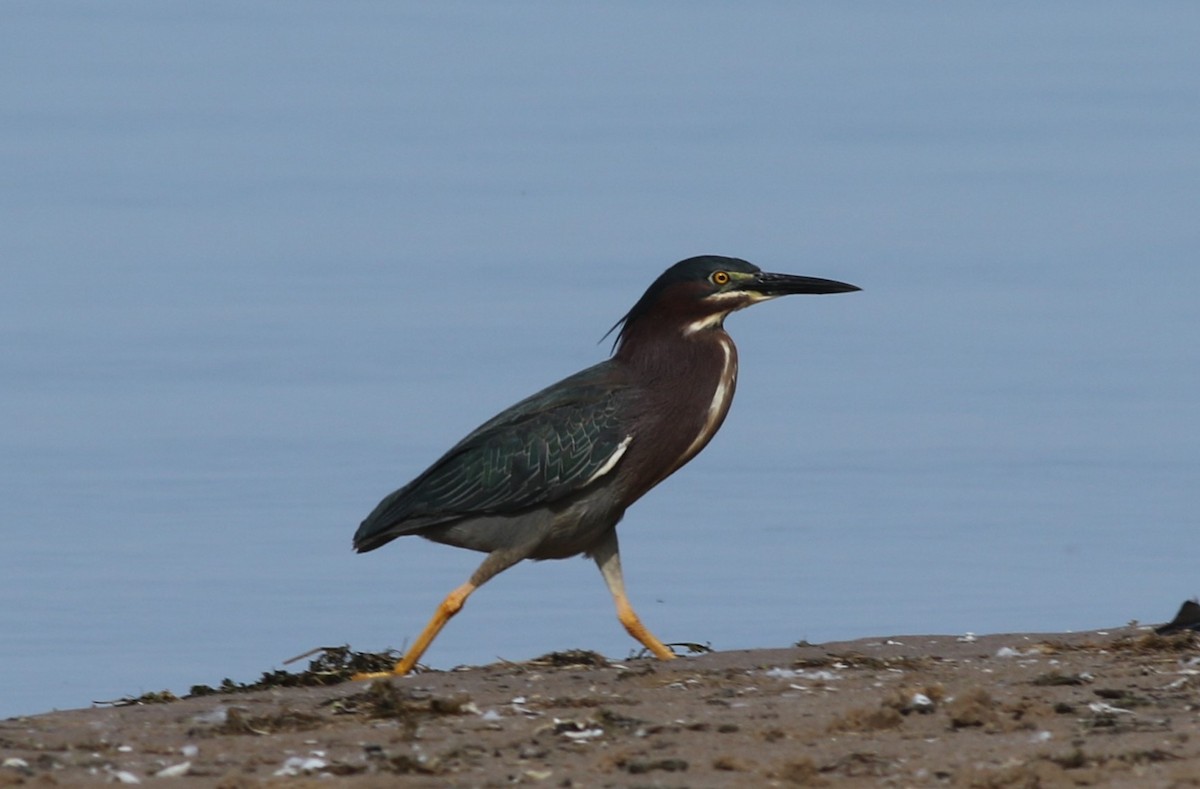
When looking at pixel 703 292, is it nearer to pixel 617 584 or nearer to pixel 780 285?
pixel 780 285

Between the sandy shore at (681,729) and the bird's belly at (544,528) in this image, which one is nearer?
the sandy shore at (681,729)

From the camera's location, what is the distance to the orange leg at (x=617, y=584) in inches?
409

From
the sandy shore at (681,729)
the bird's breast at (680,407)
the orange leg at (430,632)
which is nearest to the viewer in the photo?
→ the sandy shore at (681,729)

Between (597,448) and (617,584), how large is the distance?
770mm

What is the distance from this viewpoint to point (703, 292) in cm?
1070

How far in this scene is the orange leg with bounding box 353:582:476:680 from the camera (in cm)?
985

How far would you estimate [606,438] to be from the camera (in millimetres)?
10102

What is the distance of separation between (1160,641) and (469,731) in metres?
3.10

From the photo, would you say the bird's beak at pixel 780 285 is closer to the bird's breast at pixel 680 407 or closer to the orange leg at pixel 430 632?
the bird's breast at pixel 680 407

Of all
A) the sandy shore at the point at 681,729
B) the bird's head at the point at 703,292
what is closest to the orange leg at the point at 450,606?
the sandy shore at the point at 681,729

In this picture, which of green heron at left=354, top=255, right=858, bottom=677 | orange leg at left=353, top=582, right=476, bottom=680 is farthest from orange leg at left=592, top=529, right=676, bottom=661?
orange leg at left=353, top=582, right=476, bottom=680

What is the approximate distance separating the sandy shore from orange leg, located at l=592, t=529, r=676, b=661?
108 cm

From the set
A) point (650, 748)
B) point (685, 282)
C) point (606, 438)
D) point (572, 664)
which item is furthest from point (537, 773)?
point (685, 282)

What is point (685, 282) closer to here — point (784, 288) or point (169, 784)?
point (784, 288)
